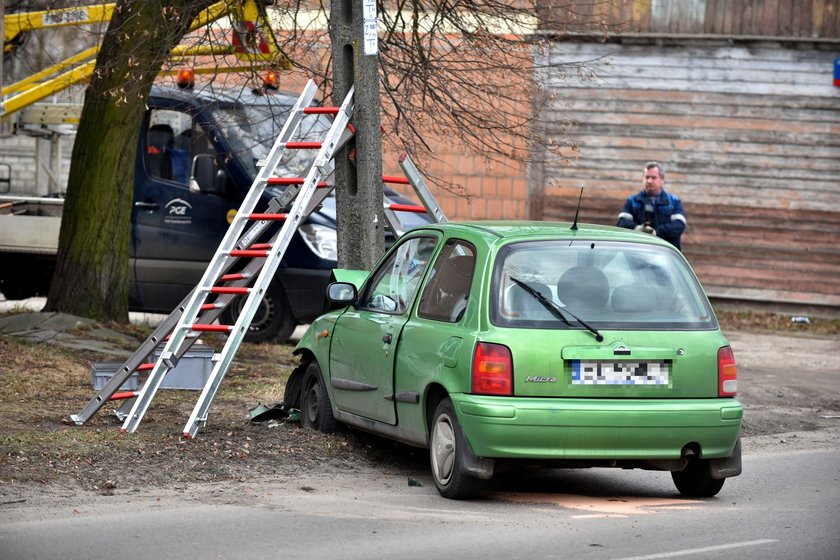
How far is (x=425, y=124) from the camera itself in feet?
44.8

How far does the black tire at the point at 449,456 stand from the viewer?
24.5 feet

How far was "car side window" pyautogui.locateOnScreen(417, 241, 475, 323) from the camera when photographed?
7.80 m

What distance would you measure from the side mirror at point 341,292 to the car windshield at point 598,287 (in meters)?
1.39

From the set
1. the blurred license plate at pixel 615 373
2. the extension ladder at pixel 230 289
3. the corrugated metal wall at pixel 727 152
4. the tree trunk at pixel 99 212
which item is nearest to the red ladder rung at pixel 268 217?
the extension ladder at pixel 230 289

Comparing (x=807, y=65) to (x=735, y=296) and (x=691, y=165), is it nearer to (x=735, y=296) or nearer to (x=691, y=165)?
(x=691, y=165)

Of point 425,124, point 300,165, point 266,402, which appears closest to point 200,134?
point 300,165

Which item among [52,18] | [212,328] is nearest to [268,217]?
[212,328]

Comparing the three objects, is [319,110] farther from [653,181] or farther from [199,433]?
[653,181]

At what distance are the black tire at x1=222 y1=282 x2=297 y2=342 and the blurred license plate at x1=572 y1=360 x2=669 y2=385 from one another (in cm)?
777

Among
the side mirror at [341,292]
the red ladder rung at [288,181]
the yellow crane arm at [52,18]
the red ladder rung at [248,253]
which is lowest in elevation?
the side mirror at [341,292]

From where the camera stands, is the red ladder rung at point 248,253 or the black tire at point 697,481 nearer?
the black tire at point 697,481

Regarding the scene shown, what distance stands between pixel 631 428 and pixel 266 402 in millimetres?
4418

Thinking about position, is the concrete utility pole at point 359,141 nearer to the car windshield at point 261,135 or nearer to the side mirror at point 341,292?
the side mirror at point 341,292

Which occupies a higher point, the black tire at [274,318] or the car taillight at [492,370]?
the car taillight at [492,370]
